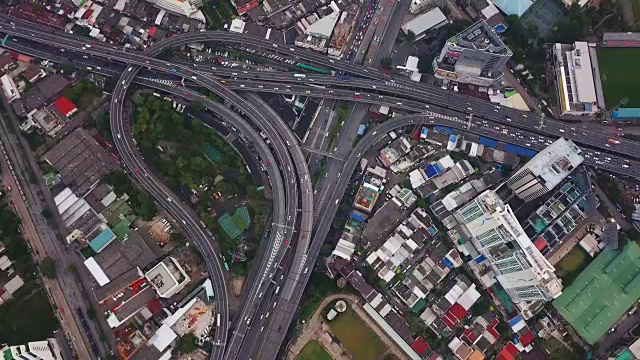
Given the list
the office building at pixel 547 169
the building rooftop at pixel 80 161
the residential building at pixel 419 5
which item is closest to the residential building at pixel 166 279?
the building rooftop at pixel 80 161

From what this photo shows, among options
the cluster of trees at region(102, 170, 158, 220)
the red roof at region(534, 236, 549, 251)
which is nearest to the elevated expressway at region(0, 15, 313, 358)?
the cluster of trees at region(102, 170, 158, 220)

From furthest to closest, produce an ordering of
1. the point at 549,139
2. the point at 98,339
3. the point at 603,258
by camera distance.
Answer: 1. the point at 549,139
2. the point at 603,258
3. the point at 98,339

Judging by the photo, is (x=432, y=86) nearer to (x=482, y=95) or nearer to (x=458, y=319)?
(x=482, y=95)

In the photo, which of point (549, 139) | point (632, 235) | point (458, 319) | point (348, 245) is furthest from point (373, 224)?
point (632, 235)

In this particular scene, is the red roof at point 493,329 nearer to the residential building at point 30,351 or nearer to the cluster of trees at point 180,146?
the cluster of trees at point 180,146

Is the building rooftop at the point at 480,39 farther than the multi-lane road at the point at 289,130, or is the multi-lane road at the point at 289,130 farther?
the building rooftop at the point at 480,39

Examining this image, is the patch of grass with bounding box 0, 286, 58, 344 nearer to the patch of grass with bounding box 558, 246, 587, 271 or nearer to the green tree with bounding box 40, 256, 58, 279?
the green tree with bounding box 40, 256, 58, 279
